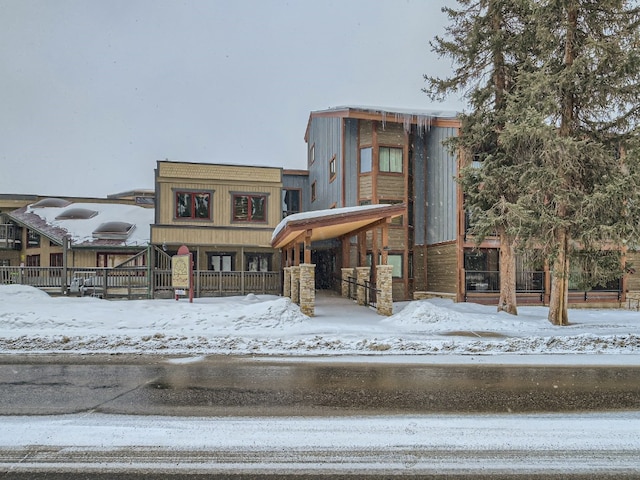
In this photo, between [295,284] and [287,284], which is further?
[287,284]

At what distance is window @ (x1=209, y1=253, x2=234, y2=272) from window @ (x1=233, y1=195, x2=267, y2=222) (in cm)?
262

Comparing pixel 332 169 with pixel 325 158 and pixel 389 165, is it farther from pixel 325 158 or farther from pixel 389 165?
pixel 389 165

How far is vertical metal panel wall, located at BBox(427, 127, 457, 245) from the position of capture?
20.1 metres

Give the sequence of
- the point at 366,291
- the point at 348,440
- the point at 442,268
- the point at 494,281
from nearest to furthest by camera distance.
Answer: the point at 348,440, the point at 366,291, the point at 494,281, the point at 442,268

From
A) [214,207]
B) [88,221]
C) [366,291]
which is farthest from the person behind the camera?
[88,221]

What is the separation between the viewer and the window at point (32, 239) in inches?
1121

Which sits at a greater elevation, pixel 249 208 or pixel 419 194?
pixel 419 194

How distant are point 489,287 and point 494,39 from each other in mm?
11137

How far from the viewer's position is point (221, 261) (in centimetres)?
2325

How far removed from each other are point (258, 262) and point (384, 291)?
1122 cm

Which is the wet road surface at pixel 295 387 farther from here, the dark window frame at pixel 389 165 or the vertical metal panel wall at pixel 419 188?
the dark window frame at pixel 389 165

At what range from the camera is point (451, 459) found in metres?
4.02

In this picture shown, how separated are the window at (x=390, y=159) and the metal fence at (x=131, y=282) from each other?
328 inches

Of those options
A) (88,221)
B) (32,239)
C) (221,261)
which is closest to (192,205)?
(221,261)
